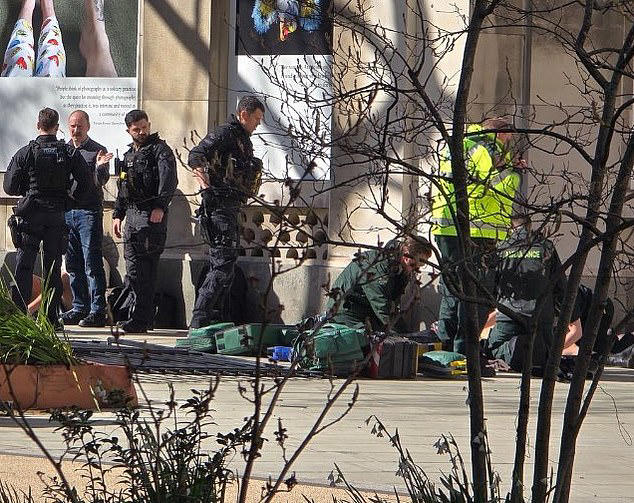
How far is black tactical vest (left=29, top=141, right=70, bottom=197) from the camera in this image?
14375 millimetres

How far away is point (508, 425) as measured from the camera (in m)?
9.18

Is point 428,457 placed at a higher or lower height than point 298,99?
lower

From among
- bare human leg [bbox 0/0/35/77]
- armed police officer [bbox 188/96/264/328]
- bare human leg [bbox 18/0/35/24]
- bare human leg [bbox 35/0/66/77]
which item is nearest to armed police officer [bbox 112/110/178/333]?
armed police officer [bbox 188/96/264/328]

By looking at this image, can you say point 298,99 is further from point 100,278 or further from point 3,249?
point 3,249

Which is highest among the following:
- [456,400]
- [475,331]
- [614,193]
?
[614,193]

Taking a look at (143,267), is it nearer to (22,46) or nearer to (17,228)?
(17,228)

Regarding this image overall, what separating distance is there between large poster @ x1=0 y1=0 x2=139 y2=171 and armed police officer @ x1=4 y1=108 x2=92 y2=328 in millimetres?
2899

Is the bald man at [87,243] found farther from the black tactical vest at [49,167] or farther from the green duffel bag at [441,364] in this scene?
the green duffel bag at [441,364]

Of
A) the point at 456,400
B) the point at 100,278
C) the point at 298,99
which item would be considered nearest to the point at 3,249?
the point at 100,278

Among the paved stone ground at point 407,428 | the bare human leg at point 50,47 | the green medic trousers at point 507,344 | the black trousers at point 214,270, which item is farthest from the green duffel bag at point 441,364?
the bare human leg at point 50,47

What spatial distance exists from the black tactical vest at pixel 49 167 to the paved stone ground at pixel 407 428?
407 centimetres

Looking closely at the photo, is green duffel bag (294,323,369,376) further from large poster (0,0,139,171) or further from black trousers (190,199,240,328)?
large poster (0,0,139,171)

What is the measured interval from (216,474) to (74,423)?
1.50ft

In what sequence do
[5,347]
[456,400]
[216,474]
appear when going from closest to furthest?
[216,474] < [5,347] < [456,400]
